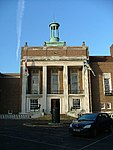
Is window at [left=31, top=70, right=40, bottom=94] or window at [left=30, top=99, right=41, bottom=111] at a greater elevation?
window at [left=31, top=70, right=40, bottom=94]

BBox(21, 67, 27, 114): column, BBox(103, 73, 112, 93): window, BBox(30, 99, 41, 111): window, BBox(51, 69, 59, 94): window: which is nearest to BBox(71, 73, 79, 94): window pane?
BBox(51, 69, 59, 94): window

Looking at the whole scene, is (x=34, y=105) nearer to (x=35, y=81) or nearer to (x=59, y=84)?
(x=35, y=81)

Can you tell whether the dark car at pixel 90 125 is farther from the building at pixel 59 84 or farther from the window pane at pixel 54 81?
the window pane at pixel 54 81

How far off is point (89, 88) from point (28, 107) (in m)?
10.3

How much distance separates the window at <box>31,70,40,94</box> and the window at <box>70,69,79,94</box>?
18.5 feet

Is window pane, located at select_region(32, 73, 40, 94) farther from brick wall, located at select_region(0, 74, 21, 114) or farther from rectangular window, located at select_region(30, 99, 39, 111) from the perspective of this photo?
brick wall, located at select_region(0, 74, 21, 114)

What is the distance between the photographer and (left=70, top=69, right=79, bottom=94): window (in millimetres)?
35125

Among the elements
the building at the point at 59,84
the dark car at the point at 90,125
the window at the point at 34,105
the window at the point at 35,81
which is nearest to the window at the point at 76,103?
Result: the building at the point at 59,84

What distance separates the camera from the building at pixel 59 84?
3369 cm

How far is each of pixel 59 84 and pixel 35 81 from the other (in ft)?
13.6

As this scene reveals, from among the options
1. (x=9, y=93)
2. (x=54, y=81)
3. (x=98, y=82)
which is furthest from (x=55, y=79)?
(x=9, y=93)

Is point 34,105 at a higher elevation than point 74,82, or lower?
lower

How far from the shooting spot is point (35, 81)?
35.6m

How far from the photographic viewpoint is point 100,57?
130 feet
